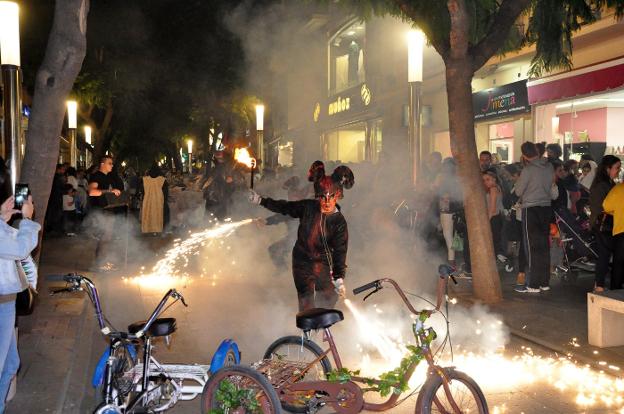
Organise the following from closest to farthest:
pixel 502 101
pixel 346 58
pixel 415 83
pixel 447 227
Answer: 1. pixel 415 83
2. pixel 447 227
3. pixel 502 101
4. pixel 346 58

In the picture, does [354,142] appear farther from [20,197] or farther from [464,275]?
[20,197]

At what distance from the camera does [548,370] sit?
551 centimetres

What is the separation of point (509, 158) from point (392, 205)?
694cm

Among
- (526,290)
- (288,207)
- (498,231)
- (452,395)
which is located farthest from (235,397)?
(498,231)

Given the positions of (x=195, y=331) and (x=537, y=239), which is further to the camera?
(x=537, y=239)

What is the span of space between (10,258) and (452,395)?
2.61 meters

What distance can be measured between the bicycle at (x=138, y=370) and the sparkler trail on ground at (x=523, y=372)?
145 centimetres

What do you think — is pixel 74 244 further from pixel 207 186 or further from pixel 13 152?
pixel 13 152

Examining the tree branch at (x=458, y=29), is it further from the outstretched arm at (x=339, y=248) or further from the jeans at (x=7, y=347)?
the jeans at (x=7, y=347)

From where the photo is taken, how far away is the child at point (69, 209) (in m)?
16.3

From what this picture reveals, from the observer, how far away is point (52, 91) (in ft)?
19.7

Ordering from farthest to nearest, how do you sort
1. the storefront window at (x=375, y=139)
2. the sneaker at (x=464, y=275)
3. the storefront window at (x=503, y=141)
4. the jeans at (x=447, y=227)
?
1. the storefront window at (x=375, y=139)
2. the storefront window at (x=503, y=141)
3. the jeans at (x=447, y=227)
4. the sneaker at (x=464, y=275)

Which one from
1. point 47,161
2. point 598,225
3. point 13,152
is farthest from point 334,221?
point 598,225

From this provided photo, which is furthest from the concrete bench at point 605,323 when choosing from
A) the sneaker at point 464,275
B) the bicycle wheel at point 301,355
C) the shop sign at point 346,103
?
the shop sign at point 346,103
